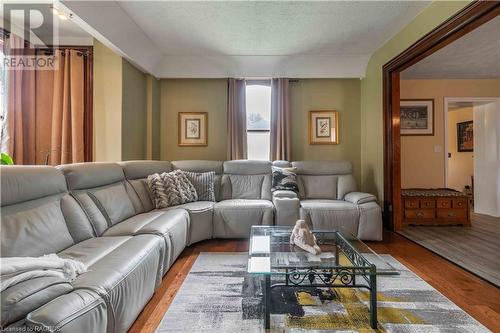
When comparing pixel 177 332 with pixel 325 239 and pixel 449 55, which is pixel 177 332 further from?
pixel 449 55

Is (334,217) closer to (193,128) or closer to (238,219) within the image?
(238,219)

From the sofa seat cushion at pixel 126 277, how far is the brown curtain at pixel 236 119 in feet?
7.93

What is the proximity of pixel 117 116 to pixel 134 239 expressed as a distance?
2.05m

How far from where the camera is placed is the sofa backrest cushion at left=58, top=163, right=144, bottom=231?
1987mm

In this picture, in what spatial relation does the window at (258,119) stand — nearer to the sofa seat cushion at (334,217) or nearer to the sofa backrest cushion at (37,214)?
the sofa seat cushion at (334,217)

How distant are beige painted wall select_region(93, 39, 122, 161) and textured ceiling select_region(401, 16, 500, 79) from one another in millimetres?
4334

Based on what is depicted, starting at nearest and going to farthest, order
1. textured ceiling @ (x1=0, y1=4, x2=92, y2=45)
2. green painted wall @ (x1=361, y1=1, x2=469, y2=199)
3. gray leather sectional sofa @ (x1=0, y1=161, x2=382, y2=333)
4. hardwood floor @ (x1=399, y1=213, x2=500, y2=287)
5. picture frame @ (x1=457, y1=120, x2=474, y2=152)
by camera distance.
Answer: gray leather sectional sofa @ (x1=0, y1=161, x2=382, y2=333) → hardwood floor @ (x1=399, y1=213, x2=500, y2=287) → textured ceiling @ (x1=0, y1=4, x2=92, y2=45) → green painted wall @ (x1=361, y1=1, x2=469, y2=199) → picture frame @ (x1=457, y1=120, x2=474, y2=152)

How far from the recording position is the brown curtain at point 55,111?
3025mm

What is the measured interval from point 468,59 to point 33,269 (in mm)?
5234

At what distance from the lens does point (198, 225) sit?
2.89 meters

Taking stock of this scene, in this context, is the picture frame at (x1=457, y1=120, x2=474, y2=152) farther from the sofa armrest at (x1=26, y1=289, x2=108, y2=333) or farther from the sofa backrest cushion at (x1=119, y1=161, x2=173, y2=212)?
the sofa armrest at (x1=26, y1=289, x2=108, y2=333)

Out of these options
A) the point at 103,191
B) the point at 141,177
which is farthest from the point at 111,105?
the point at 103,191

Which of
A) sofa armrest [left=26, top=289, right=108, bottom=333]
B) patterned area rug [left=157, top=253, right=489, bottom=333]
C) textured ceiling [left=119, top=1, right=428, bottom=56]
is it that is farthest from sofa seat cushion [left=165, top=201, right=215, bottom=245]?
textured ceiling [left=119, top=1, right=428, bottom=56]

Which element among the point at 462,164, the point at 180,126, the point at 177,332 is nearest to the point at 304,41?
the point at 180,126
